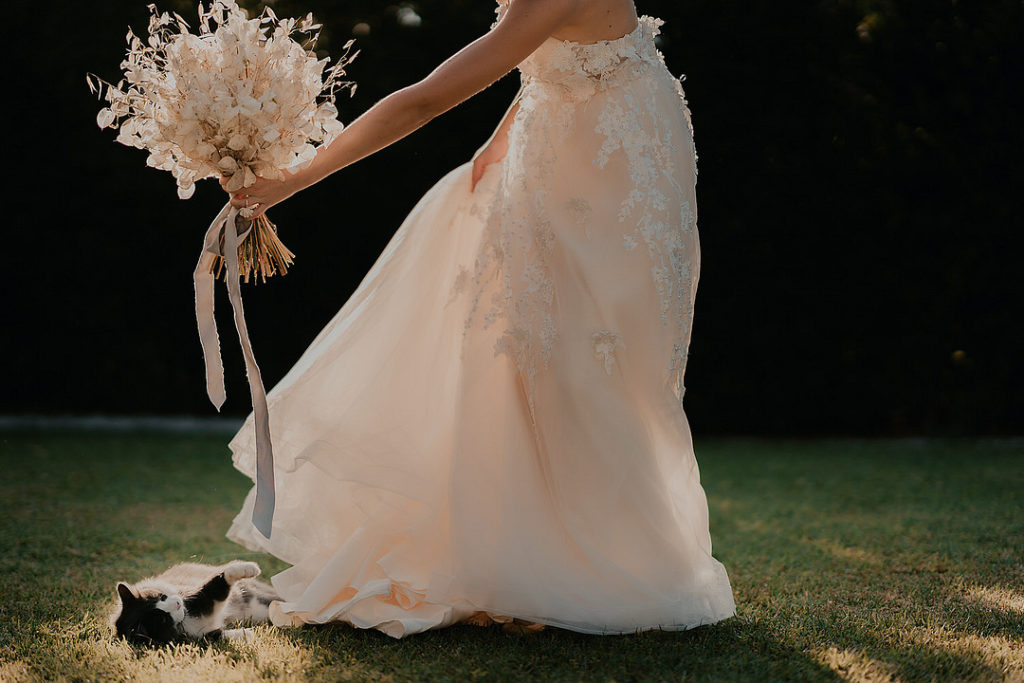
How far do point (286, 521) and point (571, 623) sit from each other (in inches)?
35.1

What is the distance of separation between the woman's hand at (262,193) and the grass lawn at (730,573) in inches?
45.6

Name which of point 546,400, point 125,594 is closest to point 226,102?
point 546,400

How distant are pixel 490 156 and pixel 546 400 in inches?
30.6

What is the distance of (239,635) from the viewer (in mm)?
2602

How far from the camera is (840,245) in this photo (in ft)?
22.0

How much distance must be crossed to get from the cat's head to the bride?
→ 277mm

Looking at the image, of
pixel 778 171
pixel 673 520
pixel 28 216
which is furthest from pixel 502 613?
pixel 28 216

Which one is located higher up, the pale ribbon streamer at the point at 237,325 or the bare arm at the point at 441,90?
the bare arm at the point at 441,90

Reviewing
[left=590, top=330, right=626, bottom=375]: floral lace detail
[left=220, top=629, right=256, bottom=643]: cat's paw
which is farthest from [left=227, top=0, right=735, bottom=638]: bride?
[left=220, top=629, right=256, bottom=643]: cat's paw

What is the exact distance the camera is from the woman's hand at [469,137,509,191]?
281 cm

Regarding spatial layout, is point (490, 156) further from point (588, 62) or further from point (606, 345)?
point (606, 345)

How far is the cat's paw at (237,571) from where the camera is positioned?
2838 millimetres

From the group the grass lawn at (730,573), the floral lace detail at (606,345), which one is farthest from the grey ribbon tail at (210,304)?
the floral lace detail at (606,345)

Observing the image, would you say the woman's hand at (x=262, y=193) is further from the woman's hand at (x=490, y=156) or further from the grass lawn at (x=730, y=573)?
the grass lawn at (x=730, y=573)
